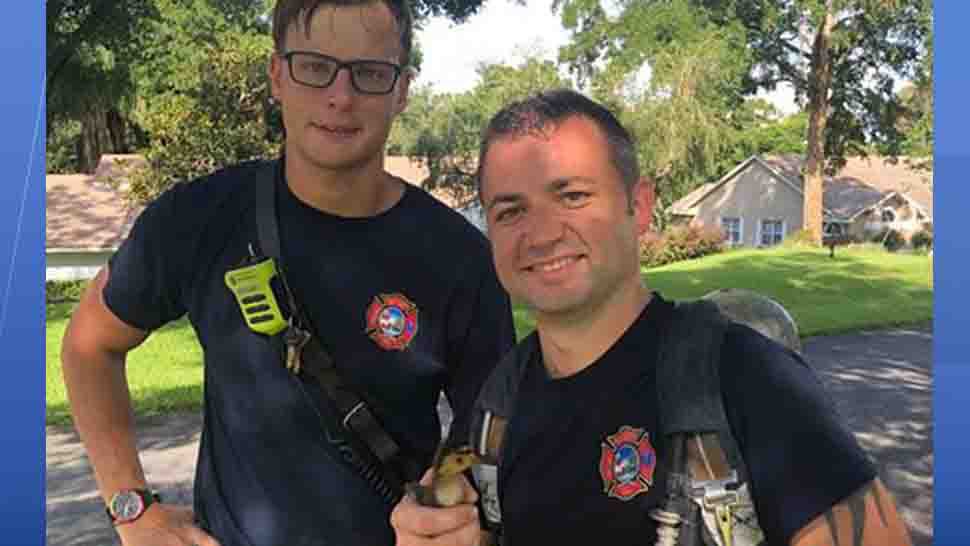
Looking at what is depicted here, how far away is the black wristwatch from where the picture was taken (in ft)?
5.61

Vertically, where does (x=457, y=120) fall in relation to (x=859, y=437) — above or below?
above

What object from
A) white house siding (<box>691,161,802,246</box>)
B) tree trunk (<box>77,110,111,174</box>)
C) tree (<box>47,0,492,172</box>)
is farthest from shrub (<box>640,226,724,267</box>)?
tree trunk (<box>77,110,111,174</box>)

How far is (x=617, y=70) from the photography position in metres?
5.89

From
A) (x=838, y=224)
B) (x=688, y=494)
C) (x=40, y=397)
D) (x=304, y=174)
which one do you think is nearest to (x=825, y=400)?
(x=688, y=494)

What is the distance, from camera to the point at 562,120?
1147mm

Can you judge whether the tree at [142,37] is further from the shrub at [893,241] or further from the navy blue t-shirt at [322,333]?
the shrub at [893,241]

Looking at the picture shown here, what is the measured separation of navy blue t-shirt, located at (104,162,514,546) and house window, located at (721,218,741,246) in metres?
8.29

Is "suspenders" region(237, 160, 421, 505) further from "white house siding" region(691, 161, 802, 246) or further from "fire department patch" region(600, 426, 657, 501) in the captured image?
"white house siding" region(691, 161, 802, 246)

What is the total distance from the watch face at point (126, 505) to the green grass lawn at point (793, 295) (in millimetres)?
4707

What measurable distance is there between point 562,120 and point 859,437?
5.05 metres

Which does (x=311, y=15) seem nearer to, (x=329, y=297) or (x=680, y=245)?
(x=329, y=297)

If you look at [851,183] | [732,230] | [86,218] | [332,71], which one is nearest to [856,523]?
[332,71]

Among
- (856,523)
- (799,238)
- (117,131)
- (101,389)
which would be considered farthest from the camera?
(117,131)

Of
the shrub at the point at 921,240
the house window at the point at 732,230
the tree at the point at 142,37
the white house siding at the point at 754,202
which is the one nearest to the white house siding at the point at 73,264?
the tree at the point at 142,37
